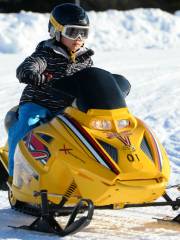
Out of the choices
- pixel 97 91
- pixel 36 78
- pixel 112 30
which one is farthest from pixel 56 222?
pixel 112 30

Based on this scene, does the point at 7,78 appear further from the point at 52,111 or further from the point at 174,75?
the point at 52,111

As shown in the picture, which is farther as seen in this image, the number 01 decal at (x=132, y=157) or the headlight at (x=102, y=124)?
the headlight at (x=102, y=124)

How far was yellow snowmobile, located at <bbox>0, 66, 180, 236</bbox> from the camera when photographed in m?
4.70

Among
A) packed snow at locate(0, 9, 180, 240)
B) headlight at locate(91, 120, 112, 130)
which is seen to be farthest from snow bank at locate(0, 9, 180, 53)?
headlight at locate(91, 120, 112, 130)

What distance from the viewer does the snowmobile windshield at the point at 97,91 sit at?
5.04 metres

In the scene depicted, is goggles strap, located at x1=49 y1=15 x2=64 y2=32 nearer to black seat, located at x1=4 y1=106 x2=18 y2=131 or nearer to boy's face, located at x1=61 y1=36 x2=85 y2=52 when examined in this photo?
boy's face, located at x1=61 y1=36 x2=85 y2=52

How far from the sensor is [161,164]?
4.91m

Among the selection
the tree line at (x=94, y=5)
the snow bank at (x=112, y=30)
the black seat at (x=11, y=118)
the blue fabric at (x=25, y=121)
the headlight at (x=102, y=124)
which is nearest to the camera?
the headlight at (x=102, y=124)

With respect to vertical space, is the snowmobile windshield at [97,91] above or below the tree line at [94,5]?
above

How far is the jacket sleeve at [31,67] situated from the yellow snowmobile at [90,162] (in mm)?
400

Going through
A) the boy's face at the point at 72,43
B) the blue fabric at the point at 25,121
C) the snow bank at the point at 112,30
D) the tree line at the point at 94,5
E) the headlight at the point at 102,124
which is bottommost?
the tree line at the point at 94,5

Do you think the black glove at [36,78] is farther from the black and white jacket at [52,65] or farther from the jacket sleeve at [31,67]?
the black and white jacket at [52,65]

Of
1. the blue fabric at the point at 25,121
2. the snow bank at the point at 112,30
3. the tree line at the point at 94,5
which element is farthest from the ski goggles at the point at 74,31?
the tree line at the point at 94,5

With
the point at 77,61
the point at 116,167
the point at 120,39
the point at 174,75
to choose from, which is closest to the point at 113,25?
the point at 120,39
